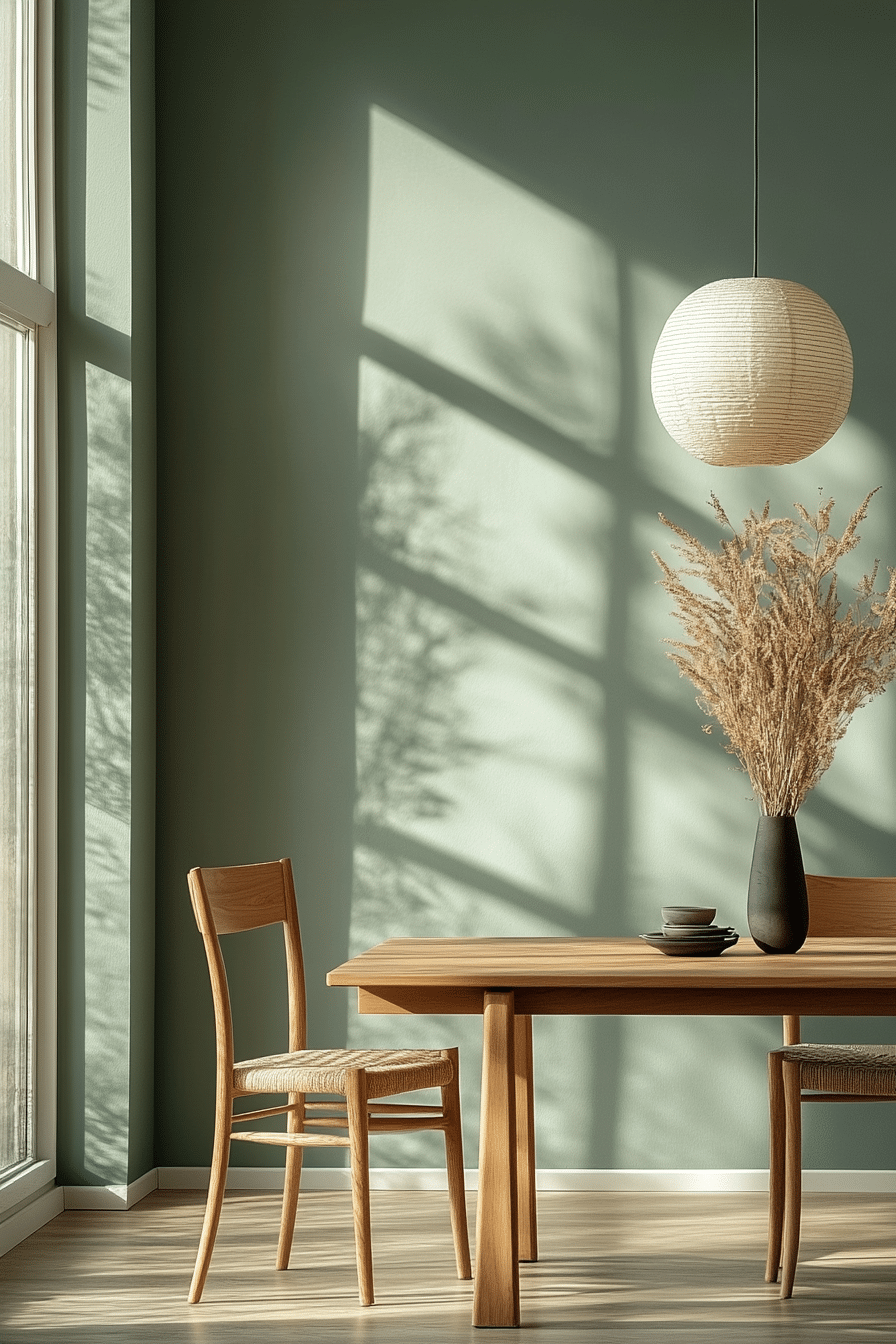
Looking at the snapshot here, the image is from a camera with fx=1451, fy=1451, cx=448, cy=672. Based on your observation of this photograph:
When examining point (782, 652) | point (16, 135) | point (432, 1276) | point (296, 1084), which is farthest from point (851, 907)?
point (16, 135)

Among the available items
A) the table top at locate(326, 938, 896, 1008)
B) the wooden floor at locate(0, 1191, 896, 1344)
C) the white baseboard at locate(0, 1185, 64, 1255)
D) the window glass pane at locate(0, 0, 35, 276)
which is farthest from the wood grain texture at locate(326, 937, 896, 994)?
the window glass pane at locate(0, 0, 35, 276)

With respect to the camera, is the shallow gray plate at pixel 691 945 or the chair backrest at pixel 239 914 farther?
the chair backrest at pixel 239 914

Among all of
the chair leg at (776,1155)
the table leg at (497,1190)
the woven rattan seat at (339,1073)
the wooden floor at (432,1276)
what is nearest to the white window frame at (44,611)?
the wooden floor at (432,1276)

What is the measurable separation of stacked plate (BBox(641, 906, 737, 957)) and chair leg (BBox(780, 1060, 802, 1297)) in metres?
0.35

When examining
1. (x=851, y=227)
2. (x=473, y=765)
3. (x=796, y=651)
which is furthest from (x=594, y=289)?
(x=796, y=651)

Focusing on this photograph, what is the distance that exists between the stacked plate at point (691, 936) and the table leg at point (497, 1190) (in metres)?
0.38

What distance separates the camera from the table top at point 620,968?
8.72ft

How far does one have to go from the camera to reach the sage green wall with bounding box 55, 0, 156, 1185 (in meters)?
3.86

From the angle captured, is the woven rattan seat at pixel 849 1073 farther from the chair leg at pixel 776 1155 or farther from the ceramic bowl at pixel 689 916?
the ceramic bowl at pixel 689 916

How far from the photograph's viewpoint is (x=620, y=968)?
2771mm

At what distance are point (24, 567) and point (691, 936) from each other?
1.99 metres

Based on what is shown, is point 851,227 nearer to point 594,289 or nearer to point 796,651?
point 594,289

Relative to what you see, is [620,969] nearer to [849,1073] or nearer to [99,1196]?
[849,1073]

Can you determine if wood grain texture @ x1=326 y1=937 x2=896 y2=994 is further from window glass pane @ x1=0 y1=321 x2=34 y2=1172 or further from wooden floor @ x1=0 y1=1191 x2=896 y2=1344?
window glass pane @ x1=0 y1=321 x2=34 y2=1172
